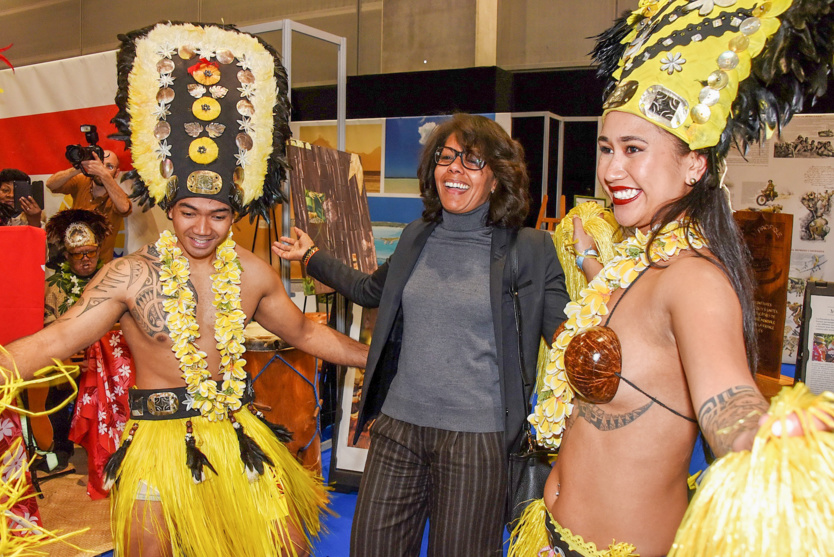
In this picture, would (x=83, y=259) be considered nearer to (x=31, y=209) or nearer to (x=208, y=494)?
(x=31, y=209)

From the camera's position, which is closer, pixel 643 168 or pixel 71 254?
pixel 643 168

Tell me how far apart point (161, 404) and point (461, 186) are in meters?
1.28

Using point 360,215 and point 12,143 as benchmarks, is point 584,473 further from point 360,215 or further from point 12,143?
point 12,143

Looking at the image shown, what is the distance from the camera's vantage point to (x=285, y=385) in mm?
3682

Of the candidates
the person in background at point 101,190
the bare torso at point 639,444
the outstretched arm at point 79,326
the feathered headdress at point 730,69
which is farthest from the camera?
the person in background at point 101,190

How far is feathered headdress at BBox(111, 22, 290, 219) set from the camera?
2.33 metres

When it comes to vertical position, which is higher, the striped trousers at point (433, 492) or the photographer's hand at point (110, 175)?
the photographer's hand at point (110, 175)

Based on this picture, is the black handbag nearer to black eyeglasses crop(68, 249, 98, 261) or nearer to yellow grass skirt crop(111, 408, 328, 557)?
yellow grass skirt crop(111, 408, 328, 557)

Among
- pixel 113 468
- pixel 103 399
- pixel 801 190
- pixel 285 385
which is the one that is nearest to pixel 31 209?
pixel 103 399

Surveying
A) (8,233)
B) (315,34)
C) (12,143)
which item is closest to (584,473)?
(8,233)

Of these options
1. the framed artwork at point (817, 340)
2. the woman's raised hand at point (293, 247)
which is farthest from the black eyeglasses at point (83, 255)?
the framed artwork at point (817, 340)

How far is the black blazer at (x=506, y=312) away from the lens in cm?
221

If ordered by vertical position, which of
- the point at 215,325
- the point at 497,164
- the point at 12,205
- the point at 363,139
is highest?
the point at 363,139

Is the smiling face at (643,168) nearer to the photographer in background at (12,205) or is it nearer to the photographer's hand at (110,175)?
the photographer's hand at (110,175)
